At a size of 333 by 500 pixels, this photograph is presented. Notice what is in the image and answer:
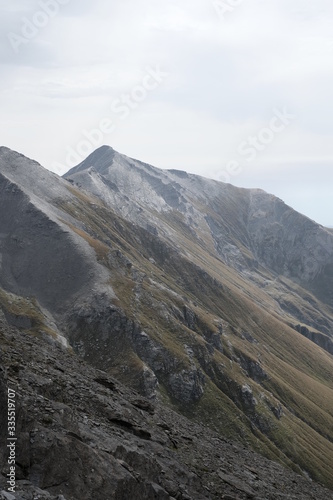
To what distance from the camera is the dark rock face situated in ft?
92.2

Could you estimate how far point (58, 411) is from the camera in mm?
33500

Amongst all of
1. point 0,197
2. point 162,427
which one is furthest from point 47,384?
point 0,197

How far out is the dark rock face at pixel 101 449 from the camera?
28109 millimetres

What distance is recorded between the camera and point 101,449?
33.1 m

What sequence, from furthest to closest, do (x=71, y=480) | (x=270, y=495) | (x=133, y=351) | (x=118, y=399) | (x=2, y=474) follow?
(x=133, y=351) < (x=118, y=399) < (x=270, y=495) < (x=71, y=480) < (x=2, y=474)

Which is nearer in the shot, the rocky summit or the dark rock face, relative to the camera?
the dark rock face

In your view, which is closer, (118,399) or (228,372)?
(118,399)

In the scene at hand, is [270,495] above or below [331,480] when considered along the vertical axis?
above

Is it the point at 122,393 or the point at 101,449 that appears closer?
the point at 101,449

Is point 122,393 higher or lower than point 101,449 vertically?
lower

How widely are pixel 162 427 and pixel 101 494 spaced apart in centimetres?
2376

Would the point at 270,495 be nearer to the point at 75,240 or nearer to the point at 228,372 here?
the point at 228,372

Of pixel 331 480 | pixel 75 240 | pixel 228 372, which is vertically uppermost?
pixel 75 240

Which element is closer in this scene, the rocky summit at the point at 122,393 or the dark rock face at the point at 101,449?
the dark rock face at the point at 101,449
